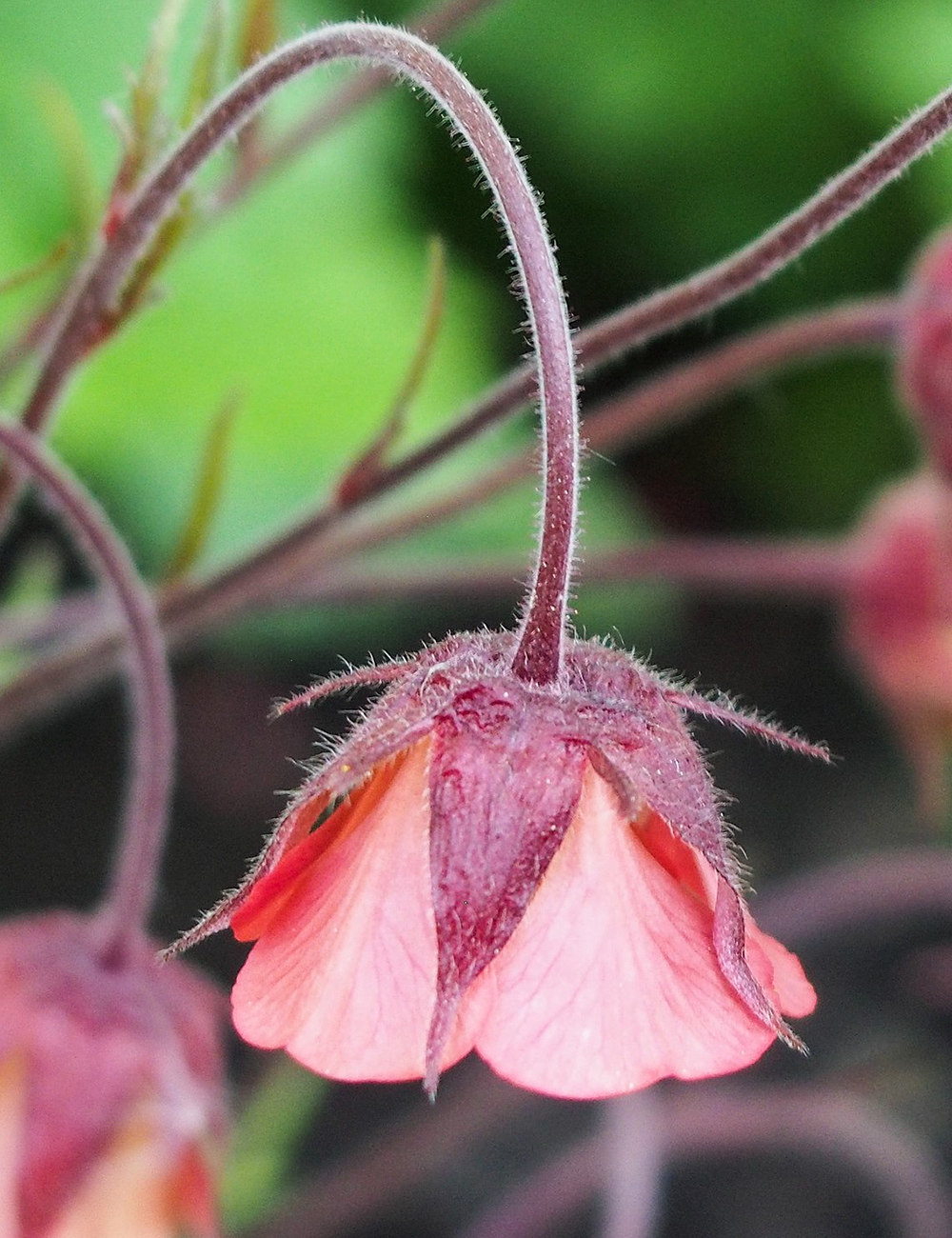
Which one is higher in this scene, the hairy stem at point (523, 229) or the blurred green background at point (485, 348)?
the blurred green background at point (485, 348)

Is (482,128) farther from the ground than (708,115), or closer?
closer

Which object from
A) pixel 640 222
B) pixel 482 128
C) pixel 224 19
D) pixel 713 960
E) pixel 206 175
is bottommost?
pixel 713 960

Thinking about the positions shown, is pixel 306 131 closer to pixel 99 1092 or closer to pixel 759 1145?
pixel 99 1092

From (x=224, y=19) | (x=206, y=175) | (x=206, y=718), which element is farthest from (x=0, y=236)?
(x=224, y=19)

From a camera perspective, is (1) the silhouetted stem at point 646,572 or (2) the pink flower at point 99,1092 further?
(1) the silhouetted stem at point 646,572

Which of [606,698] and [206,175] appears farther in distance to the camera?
[206,175]

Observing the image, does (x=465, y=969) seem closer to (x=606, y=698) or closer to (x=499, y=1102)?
(x=606, y=698)

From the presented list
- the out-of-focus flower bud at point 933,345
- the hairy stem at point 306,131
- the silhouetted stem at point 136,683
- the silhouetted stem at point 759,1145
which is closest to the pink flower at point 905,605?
the out-of-focus flower bud at point 933,345

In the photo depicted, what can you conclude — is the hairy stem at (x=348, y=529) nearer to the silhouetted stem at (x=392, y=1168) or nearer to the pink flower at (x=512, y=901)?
the pink flower at (x=512, y=901)

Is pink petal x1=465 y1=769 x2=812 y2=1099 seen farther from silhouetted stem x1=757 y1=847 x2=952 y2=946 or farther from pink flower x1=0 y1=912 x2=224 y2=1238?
silhouetted stem x1=757 y1=847 x2=952 y2=946
